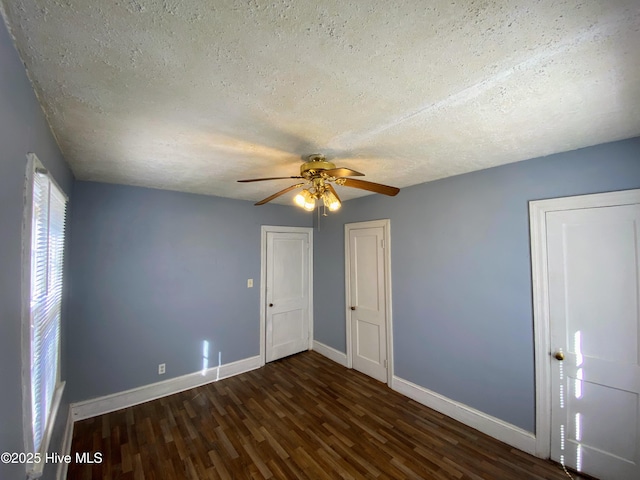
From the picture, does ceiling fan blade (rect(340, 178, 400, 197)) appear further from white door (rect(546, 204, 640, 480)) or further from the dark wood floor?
the dark wood floor

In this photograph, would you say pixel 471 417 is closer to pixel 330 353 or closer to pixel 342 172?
pixel 330 353

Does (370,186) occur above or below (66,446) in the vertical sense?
above

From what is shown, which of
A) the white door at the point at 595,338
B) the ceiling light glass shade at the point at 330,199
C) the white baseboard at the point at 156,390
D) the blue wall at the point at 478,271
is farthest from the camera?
the white baseboard at the point at 156,390

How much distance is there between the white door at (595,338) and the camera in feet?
5.68

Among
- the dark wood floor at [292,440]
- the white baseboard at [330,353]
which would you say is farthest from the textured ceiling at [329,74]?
the white baseboard at [330,353]

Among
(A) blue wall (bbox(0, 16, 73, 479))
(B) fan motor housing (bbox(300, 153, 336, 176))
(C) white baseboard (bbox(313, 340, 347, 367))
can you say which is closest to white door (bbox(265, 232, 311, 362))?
(C) white baseboard (bbox(313, 340, 347, 367))

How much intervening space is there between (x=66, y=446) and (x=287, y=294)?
8.78 ft

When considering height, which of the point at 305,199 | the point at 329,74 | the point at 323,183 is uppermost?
the point at 329,74

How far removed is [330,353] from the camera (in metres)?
3.96

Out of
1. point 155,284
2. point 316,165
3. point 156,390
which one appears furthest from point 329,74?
point 156,390

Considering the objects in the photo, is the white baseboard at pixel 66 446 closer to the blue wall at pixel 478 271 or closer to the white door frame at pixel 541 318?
the blue wall at pixel 478 271

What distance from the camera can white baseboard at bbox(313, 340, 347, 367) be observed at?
148 inches

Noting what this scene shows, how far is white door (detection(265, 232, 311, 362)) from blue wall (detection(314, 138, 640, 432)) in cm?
158

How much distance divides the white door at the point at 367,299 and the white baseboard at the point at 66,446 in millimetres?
2952
